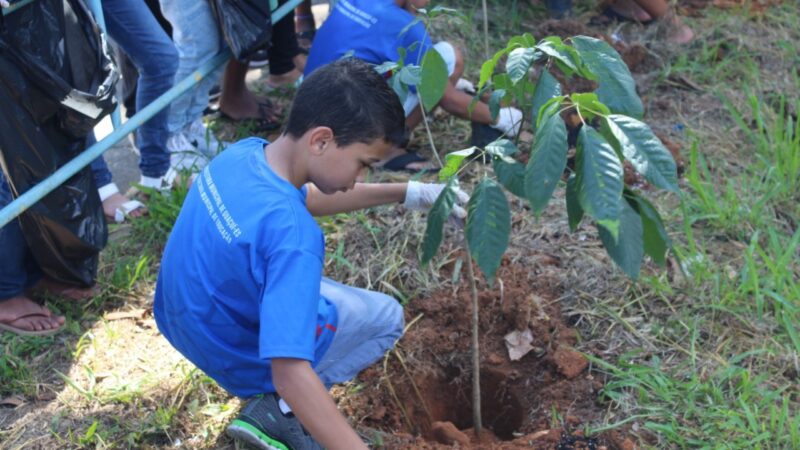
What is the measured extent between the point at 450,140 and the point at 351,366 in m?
1.52

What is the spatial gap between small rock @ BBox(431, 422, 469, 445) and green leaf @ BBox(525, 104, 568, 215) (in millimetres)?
1016

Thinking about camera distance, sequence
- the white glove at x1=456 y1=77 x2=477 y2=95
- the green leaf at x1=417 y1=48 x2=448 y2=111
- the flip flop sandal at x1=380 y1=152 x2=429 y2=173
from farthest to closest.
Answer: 1. the white glove at x1=456 y1=77 x2=477 y2=95
2. the flip flop sandal at x1=380 y1=152 x2=429 y2=173
3. the green leaf at x1=417 y1=48 x2=448 y2=111

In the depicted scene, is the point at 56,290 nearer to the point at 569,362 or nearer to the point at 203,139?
the point at 203,139

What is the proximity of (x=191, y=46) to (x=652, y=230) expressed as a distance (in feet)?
6.66

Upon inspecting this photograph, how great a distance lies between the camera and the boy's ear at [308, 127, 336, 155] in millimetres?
2074

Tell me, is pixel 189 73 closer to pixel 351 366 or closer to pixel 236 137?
pixel 236 137

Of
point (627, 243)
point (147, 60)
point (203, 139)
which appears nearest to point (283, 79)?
point (203, 139)

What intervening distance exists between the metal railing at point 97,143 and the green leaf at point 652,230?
1.61 meters

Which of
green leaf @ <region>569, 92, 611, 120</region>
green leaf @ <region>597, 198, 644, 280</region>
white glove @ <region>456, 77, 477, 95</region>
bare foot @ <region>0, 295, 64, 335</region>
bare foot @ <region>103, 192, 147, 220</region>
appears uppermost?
green leaf @ <region>569, 92, 611, 120</region>

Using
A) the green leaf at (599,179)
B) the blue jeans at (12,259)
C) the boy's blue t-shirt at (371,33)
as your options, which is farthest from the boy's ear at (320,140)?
the boy's blue t-shirt at (371,33)

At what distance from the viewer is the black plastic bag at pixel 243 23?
335 cm

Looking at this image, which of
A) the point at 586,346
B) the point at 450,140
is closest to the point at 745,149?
the point at 450,140

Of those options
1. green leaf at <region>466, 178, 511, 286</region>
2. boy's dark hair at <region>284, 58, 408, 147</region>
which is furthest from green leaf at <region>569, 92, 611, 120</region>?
boy's dark hair at <region>284, 58, 408, 147</region>

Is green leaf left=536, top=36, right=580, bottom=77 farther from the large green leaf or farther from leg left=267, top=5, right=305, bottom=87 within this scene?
leg left=267, top=5, right=305, bottom=87
